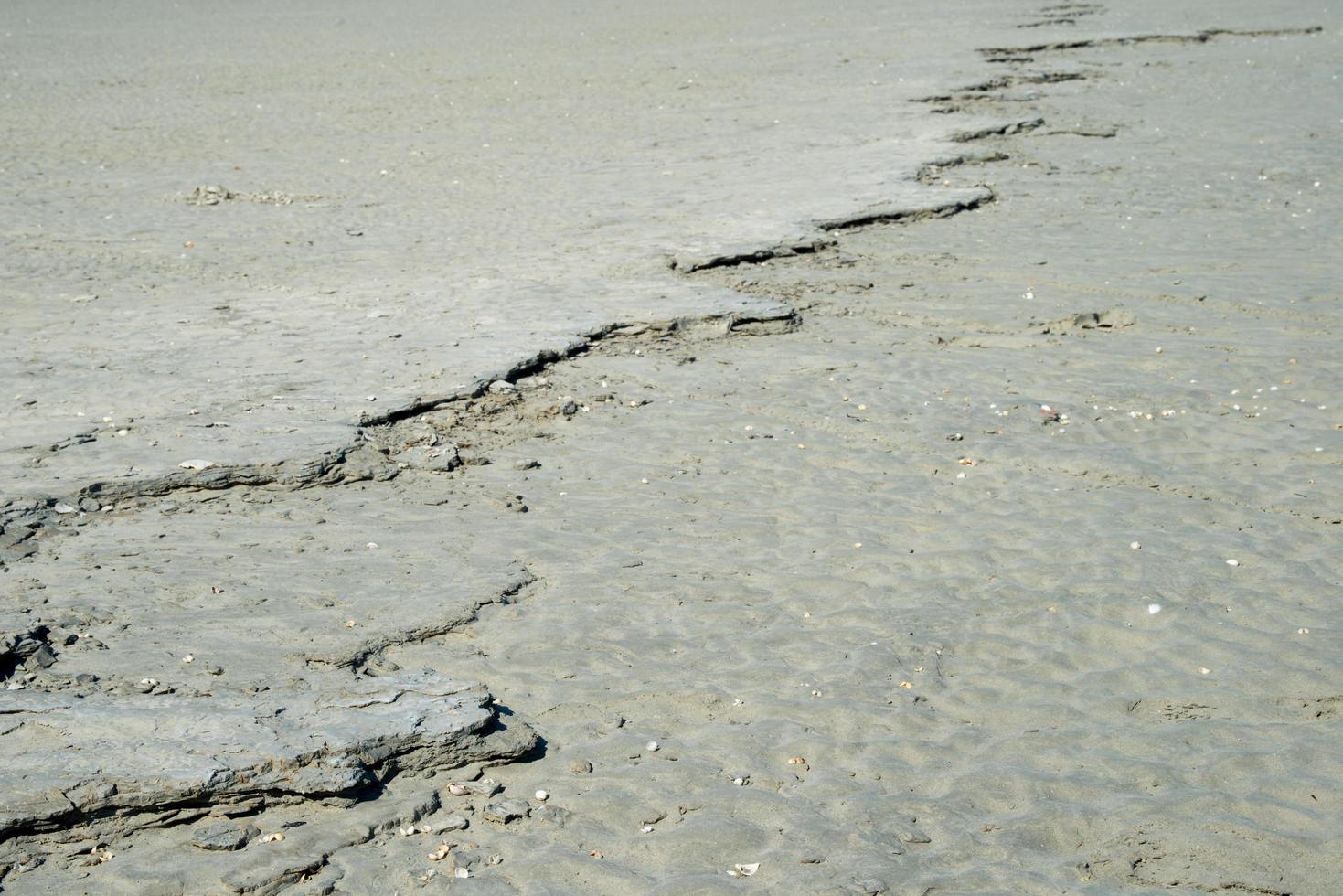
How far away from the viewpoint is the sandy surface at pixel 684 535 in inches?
131

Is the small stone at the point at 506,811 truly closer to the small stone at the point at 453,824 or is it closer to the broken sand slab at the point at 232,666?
the small stone at the point at 453,824

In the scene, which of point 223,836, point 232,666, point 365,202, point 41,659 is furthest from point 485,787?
point 365,202

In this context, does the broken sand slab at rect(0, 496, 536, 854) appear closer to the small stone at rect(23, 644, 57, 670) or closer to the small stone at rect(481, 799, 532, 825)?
the small stone at rect(23, 644, 57, 670)

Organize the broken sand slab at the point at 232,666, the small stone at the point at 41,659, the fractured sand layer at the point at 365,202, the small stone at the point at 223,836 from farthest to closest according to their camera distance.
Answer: the fractured sand layer at the point at 365,202, the small stone at the point at 41,659, the broken sand slab at the point at 232,666, the small stone at the point at 223,836

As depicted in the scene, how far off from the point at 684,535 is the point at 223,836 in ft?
7.70

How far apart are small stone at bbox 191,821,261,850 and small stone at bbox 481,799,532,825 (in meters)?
0.58

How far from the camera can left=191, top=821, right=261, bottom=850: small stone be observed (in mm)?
3131

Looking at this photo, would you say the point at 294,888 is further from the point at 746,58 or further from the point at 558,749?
the point at 746,58

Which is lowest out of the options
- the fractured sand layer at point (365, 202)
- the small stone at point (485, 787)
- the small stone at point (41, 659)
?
the small stone at point (485, 787)

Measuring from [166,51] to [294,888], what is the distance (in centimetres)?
2064

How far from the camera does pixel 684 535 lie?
5.10 meters

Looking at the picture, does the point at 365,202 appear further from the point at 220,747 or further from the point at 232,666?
the point at 220,747

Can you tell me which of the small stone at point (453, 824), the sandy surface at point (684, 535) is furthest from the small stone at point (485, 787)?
the small stone at point (453, 824)

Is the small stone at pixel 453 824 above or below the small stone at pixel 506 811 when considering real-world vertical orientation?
above
